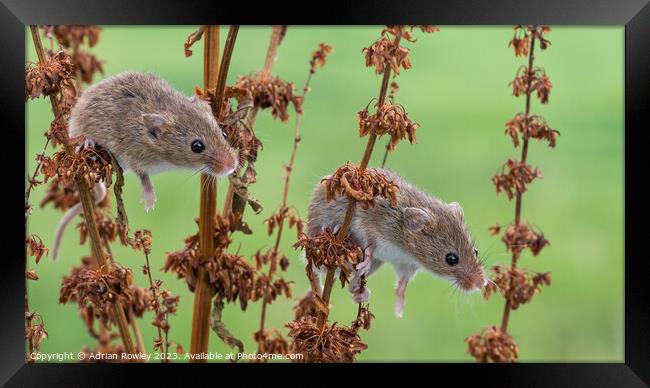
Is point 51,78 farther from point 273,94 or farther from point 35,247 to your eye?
point 273,94

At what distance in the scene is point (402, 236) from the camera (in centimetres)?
320

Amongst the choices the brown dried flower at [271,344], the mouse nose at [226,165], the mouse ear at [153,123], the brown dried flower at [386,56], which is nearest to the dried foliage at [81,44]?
the mouse ear at [153,123]

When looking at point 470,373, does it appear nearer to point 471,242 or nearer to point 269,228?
point 471,242

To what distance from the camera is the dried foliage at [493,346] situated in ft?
10.7

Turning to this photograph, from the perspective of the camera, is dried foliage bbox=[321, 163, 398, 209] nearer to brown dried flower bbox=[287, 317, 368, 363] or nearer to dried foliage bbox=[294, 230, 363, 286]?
dried foliage bbox=[294, 230, 363, 286]

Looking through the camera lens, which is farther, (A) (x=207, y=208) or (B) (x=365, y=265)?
(A) (x=207, y=208)

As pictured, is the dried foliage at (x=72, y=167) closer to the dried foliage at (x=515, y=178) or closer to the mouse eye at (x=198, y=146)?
the mouse eye at (x=198, y=146)

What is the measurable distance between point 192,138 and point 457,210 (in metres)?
0.95

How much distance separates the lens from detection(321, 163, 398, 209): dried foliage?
2607mm

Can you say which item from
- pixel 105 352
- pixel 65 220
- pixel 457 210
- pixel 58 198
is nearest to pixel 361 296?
pixel 457 210

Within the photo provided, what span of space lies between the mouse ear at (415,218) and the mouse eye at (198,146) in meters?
0.73

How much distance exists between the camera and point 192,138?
320 cm
